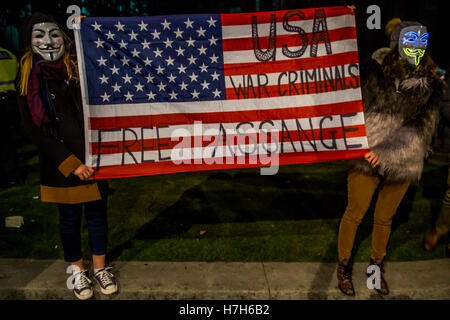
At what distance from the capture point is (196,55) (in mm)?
3016

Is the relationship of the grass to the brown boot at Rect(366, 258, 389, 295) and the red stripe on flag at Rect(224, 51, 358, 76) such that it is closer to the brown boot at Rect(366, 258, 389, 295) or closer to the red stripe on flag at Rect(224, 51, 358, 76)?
the brown boot at Rect(366, 258, 389, 295)

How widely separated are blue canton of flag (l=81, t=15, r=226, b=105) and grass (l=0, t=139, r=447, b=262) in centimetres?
164

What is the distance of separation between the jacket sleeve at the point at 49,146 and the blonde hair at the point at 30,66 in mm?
92

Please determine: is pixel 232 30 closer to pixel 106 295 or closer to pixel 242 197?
pixel 106 295

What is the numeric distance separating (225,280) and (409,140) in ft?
6.08

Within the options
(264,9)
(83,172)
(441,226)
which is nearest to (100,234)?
(83,172)

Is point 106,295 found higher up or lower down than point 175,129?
lower down

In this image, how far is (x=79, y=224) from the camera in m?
3.04

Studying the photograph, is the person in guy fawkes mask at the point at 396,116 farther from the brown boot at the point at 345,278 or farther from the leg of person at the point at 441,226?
the leg of person at the point at 441,226

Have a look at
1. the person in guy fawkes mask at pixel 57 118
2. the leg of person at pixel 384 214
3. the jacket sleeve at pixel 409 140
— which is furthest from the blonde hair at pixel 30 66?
the leg of person at pixel 384 214

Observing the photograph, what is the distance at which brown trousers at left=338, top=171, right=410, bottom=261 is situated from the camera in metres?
3.00

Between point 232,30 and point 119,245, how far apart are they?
2.39 m

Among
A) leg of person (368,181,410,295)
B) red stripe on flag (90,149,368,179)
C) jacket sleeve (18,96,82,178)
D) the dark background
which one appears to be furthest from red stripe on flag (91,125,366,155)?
the dark background

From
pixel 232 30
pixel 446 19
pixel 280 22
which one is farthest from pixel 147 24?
pixel 446 19
